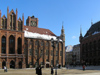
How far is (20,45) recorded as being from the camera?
2448 inches

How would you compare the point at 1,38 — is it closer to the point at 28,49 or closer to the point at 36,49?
the point at 28,49

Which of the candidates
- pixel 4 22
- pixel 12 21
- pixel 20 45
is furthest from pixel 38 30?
pixel 4 22

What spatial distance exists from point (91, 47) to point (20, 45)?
133ft

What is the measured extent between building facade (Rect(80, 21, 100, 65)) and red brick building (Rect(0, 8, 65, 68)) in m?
24.1

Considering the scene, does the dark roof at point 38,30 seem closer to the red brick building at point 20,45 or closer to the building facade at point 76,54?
the red brick building at point 20,45

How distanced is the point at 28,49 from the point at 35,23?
40760 mm

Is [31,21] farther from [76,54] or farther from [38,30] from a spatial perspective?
[76,54]

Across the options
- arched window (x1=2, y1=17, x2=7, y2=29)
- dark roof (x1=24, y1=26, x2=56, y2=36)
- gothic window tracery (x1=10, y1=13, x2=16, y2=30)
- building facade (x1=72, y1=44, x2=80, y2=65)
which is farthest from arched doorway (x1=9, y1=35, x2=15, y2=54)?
building facade (x1=72, y1=44, x2=80, y2=65)

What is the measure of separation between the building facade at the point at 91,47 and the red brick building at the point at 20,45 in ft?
79.2

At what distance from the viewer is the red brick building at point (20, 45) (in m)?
57.8

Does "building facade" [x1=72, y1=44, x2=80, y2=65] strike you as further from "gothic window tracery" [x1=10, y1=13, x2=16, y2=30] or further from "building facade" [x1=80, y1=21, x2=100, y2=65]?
"gothic window tracery" [x1=10, y1=13, x2=16, y2=30]

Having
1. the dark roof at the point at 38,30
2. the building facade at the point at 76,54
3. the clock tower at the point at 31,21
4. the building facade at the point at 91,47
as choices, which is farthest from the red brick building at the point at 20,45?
the building facade at the point at 76,54

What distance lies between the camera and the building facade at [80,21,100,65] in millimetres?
80500

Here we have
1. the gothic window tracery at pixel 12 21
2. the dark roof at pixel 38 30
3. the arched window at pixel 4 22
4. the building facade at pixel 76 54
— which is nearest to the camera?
the arched window at pixel 4 22
